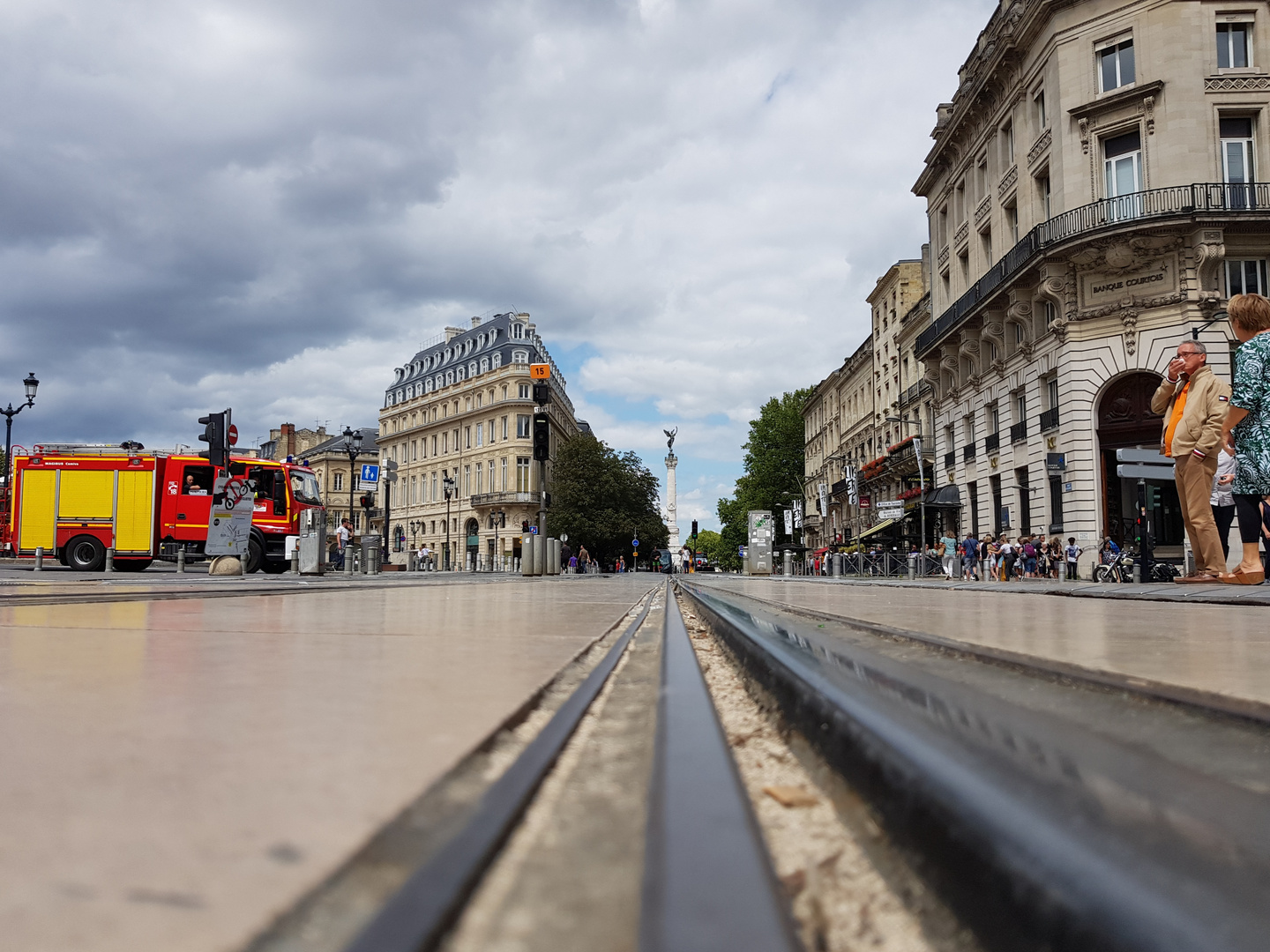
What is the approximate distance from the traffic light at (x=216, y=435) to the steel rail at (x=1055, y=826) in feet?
51.2

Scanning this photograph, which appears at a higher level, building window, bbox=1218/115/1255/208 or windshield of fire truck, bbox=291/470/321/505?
building window, bbox=1218/115/1255/208

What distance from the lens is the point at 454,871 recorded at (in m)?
0.39

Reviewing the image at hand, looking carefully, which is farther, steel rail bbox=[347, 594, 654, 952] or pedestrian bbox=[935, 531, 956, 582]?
pedestrian bbox=[935, 531, 956, 582]

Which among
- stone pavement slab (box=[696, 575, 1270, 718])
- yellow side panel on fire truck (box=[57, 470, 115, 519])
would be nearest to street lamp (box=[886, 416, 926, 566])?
yellow side panel on fire truck (box=[57, 470, 115, 519])

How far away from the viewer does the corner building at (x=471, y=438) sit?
220 feet

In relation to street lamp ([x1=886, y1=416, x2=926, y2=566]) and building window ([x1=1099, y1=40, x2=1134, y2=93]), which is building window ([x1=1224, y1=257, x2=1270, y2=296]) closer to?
building window ([x1=1099, y1=40, x2=1134, y2=93])

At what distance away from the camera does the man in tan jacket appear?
678cm

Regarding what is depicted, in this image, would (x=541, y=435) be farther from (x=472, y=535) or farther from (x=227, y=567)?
(x=472, y=535)

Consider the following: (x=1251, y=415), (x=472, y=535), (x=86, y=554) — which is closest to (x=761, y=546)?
(x=86, y=554)

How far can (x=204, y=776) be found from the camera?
609mm

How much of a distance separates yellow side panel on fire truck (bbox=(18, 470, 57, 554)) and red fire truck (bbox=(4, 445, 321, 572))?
21 mm

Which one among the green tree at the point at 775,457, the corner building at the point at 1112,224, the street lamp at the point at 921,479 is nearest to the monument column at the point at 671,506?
the green tree at the point at 775,457

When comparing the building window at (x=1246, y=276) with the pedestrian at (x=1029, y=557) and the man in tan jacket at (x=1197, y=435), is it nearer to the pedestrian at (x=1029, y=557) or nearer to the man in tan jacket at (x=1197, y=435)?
the pedestrian at (x=1029, y=557)

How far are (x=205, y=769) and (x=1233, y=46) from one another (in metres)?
29.5
